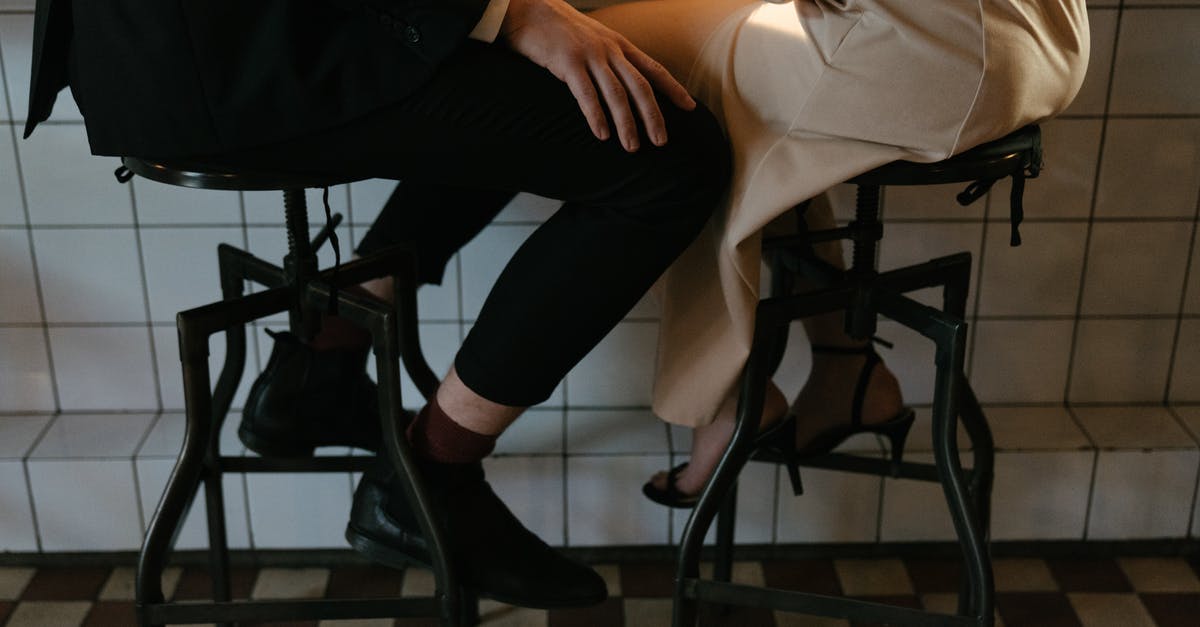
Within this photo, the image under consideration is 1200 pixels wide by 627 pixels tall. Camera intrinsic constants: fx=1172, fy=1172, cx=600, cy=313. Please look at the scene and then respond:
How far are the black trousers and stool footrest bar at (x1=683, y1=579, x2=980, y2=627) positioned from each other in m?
0.28

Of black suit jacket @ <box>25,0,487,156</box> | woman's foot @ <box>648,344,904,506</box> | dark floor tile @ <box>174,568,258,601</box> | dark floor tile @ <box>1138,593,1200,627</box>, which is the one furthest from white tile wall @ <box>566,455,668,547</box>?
black suit jacket @ <box>25,0,487,156</box>

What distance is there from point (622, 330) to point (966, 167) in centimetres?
75

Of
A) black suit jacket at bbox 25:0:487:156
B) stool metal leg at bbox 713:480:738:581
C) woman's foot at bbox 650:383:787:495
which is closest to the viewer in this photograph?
black suit jacket at bbox 25:0:487:156

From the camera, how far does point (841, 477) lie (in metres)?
1.62

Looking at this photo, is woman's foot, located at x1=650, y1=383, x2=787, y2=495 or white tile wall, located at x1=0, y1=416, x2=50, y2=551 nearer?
woman's foot, located at x1=650, y1=383, x2=787, y2=495

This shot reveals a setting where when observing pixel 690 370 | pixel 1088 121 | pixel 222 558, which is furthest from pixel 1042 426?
pixel 222 558

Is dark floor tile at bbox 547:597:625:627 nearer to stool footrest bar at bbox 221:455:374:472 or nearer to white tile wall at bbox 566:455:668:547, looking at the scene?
white tile wall at bbox 566:455:668:547

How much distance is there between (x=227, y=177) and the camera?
1.01m

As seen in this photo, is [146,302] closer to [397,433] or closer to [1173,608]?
[397,433]

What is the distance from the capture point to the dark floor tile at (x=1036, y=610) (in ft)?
5.07

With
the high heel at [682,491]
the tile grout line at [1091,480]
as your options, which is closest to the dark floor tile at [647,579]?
the high heel at [682,491]

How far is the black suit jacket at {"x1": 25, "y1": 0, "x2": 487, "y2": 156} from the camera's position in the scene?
927 mm

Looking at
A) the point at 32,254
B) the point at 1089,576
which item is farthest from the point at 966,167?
the point at 32,254

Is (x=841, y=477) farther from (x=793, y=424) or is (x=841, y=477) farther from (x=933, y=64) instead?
(x=933, y=64)
